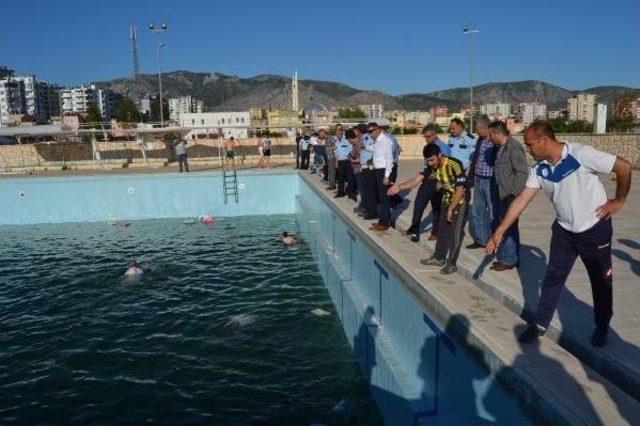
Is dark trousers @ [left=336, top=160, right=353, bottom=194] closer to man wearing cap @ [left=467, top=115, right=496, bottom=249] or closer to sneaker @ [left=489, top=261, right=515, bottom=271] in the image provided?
man wearing cap @ [left=467, top=115, right=496, bottom=249]

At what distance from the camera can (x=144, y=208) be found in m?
19.9

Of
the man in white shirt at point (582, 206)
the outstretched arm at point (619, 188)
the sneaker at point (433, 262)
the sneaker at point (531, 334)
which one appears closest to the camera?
the outstretched arm at point (619, 188)

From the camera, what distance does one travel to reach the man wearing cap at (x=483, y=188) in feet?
22.7

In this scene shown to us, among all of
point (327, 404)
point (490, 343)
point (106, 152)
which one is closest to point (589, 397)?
point (490, 343)

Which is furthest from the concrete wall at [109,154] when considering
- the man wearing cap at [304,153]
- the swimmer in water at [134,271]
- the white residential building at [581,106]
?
the white residential building at [581,106]

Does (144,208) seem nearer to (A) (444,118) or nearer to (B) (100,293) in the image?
(B) (100,293)

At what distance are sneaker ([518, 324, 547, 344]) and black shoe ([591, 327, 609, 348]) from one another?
33cm

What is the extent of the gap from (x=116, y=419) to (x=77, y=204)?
1543 cm

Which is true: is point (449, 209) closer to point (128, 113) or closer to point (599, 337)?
point (599, 337)

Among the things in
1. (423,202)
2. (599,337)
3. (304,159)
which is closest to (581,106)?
(304,159)

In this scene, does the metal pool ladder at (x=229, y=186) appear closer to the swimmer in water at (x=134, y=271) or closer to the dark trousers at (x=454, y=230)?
the swimmer in water at (x=134, y=271)

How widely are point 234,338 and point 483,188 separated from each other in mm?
4118

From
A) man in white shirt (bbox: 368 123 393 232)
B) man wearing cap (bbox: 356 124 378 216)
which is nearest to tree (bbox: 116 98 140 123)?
man wearing cap (bbox: 356 124 378 216)

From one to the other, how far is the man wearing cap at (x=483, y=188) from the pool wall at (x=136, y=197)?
1340cm
